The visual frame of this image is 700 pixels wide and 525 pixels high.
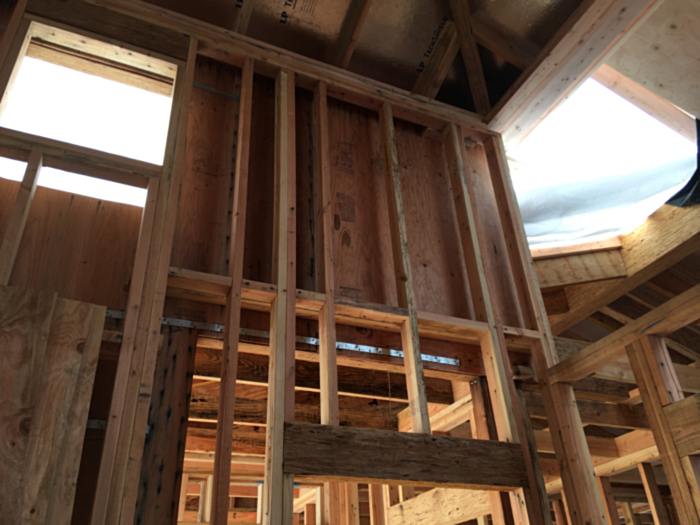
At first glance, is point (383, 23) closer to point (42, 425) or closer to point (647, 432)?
point (42, 425)

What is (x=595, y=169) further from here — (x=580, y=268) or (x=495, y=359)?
(x=495, y=359)

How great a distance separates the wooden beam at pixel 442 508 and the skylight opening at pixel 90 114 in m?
3.33

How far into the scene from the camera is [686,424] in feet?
9.21

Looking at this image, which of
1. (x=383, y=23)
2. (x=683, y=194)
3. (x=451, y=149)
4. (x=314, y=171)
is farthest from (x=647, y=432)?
(x=383, y=23)

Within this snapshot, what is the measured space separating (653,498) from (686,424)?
3.92 meters

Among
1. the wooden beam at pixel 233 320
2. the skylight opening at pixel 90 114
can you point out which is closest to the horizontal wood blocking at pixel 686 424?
the wooden beam at pixel 233 320

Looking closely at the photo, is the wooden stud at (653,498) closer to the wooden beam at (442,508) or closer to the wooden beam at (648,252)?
the wooden beam at (648,252)

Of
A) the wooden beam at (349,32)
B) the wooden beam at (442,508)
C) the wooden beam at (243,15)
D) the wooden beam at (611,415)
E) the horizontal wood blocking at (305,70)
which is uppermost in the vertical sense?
the wooden beam at (349,32)

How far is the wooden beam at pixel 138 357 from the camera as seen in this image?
8.29ft

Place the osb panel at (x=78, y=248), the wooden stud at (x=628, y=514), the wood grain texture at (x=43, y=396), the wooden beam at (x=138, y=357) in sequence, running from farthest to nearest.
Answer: the wooden stud at (x=628, y=514) → the osb panel at (x=78, y=248) → the wooden beam at (x=138, y=357) → the wood grain texture at (x=43, y=396)

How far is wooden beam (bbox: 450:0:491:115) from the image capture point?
4840 mm

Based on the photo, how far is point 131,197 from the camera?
→ 3.89 meters

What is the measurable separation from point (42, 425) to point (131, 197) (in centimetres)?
202

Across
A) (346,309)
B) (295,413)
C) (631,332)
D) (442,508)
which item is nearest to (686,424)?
(631,332)
